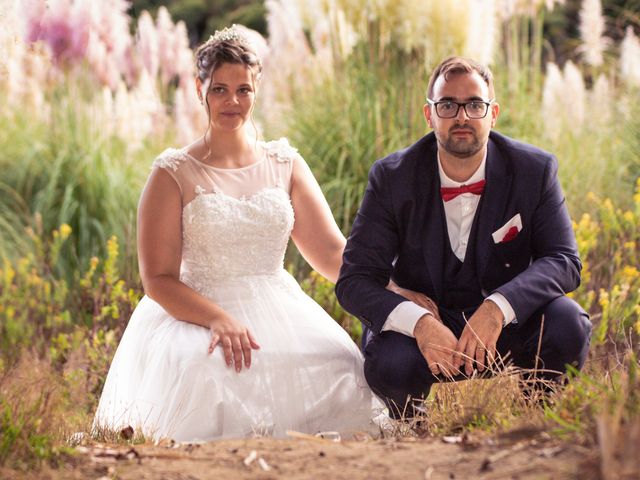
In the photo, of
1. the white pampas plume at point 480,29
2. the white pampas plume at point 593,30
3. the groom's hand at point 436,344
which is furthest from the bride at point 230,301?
the white pampas plume at point 593,30

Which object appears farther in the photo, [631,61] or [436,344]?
[631,61]

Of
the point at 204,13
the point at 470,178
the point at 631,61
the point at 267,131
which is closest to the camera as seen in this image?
the point at 470,178

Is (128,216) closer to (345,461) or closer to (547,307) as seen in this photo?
(547,307)

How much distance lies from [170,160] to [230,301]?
0.60 metres

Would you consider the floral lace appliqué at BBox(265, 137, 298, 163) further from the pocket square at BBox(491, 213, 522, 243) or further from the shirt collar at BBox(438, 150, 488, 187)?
the pocket square at BBox(491, 213, 522, 243)

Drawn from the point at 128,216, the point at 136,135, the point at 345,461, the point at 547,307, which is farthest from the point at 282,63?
the point at 345,461

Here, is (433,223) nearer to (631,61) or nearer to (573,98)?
(573,98)

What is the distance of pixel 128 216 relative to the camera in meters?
5.69

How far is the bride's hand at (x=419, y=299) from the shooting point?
3375 millimetres

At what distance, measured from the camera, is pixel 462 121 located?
3.32 meters

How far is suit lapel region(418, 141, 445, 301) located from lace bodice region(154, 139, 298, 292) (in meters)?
0.61

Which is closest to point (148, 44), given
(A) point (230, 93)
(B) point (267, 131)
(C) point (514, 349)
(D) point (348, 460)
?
(B) point (267, 131)

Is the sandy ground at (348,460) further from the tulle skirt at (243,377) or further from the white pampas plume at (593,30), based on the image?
the white pampas plume at (593,30)

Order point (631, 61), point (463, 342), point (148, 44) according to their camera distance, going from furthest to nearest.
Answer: point (148, 44)
point (631, 61)
point (463, 342)
